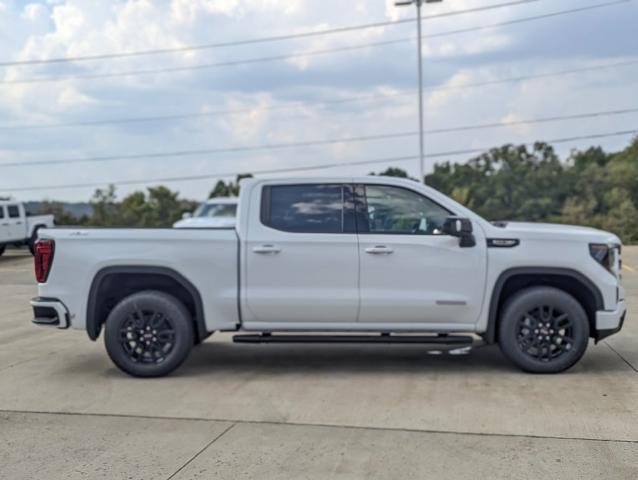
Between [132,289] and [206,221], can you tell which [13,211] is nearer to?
[206,221]

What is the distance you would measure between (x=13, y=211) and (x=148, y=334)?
1888 cm

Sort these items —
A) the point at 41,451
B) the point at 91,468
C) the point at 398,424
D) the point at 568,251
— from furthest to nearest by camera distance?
the point at 568,251 → the point at 398,424 → the point at 41,451 → the point at 91,468

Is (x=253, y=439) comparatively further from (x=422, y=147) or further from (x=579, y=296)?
(x=422, y=147)

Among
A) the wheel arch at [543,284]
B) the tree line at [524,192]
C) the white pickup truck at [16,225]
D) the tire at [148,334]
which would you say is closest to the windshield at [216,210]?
the white pickup truck at [16,225]

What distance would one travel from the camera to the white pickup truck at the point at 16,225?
74.4 ft

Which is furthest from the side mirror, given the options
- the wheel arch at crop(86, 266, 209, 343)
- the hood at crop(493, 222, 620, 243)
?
the wheel arch at crop(86, 266, 209, 343)

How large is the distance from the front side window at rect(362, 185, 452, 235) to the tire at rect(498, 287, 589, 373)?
1.05 meters

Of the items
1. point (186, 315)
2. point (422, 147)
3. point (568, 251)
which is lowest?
point (186, 315)

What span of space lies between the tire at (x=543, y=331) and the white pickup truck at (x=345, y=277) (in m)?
0.01

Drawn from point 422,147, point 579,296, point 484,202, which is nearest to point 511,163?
point 484,202

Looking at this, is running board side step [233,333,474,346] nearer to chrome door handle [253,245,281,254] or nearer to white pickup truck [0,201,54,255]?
chrome door handle [253,245,281,254]

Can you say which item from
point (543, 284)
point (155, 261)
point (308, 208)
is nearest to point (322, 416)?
point (308, 208)

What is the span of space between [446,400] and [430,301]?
3.35 feet

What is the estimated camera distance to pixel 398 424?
5047 mm
